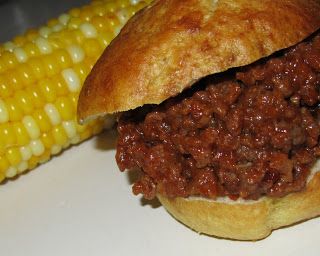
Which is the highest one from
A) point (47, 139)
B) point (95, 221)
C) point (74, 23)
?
point (74, 23)

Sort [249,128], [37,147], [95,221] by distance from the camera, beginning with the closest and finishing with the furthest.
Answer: [249,128] < [95,221] < [37,147]

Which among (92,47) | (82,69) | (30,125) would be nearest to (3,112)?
(30,125)

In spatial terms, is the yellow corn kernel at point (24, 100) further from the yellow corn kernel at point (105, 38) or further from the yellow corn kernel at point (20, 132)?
the yellow corn kernel at point (105, 38)

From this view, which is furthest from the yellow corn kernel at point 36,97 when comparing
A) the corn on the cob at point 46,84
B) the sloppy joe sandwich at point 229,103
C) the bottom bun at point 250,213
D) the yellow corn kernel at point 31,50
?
the bottom bun at point 250,213

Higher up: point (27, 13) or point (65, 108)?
point (65, 108)

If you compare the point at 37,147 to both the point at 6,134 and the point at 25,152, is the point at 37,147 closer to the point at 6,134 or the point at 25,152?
the point at 25,152

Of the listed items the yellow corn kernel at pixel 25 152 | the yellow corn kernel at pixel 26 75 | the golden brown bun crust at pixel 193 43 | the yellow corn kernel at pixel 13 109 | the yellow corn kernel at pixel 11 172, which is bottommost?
the yellow corn kernel at pixel 11 172
